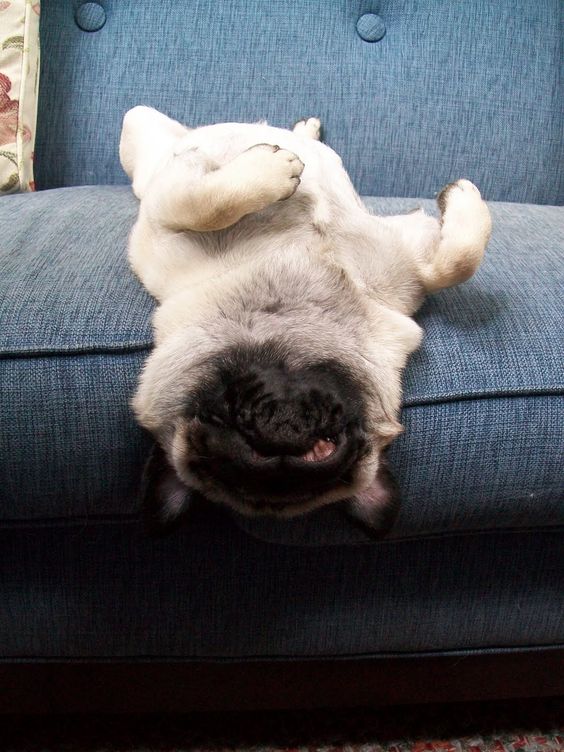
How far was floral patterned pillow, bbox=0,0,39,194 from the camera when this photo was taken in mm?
1514

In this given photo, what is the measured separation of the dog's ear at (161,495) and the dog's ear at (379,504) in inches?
9.1

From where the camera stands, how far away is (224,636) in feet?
3.44

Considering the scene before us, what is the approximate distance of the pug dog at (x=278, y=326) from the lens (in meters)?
0.80

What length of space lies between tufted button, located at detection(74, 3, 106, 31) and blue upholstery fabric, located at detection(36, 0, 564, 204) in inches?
0.5

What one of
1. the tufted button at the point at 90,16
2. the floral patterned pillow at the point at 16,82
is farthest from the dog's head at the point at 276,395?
the tufted button at the point at 90,16

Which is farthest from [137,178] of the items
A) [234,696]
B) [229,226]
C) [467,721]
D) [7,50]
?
[467,721]

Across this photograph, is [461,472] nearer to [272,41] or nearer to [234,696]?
[234,696]

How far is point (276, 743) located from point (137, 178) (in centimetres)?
121

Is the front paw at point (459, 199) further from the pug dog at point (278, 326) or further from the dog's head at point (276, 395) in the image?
the dog's head at point (276, 395)

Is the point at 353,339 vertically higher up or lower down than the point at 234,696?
higher up

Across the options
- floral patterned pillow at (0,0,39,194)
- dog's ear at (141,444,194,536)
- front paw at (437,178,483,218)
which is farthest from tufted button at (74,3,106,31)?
dog's ear at (141,444,194,536)

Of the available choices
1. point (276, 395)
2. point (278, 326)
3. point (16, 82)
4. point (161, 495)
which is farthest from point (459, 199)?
point (16, 82)

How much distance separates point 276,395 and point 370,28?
142 centimetres

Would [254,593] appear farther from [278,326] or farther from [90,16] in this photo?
[90,16]
